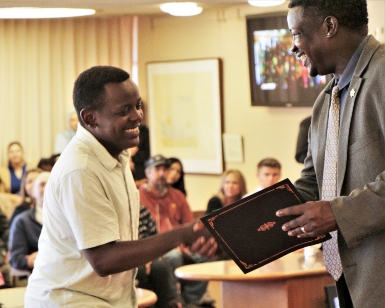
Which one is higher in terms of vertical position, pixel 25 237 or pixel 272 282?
pixel 25 237

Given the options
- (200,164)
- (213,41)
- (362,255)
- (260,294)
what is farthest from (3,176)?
(362,255)

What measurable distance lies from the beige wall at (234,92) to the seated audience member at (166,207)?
→ 1.52m

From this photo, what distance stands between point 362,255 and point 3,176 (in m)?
7.16

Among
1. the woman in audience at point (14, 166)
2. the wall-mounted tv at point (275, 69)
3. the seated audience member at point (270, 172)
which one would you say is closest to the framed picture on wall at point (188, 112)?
the wall-mounted tv at point (275, 69)

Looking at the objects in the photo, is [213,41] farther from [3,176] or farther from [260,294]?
[260,294]

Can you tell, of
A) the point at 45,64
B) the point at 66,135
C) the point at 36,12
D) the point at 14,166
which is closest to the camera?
the point at 36,12

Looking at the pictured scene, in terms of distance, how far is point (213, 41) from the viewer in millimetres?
8938

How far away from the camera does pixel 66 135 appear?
9.45 metres

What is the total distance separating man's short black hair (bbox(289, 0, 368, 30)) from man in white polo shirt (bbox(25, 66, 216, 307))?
0.67 metres

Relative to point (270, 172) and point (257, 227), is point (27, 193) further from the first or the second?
point (257, 227)

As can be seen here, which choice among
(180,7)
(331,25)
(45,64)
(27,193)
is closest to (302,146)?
(180,7)

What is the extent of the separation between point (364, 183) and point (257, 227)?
14.8 inches

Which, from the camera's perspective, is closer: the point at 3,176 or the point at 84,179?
the point at 84,179

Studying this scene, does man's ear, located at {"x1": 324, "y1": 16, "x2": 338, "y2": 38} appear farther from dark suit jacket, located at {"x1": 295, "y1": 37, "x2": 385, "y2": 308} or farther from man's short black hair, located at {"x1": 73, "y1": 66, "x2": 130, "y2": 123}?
man's short black hair, located at {"x1": 73, "y1": 66, "x2": 130, "y2": 123}
